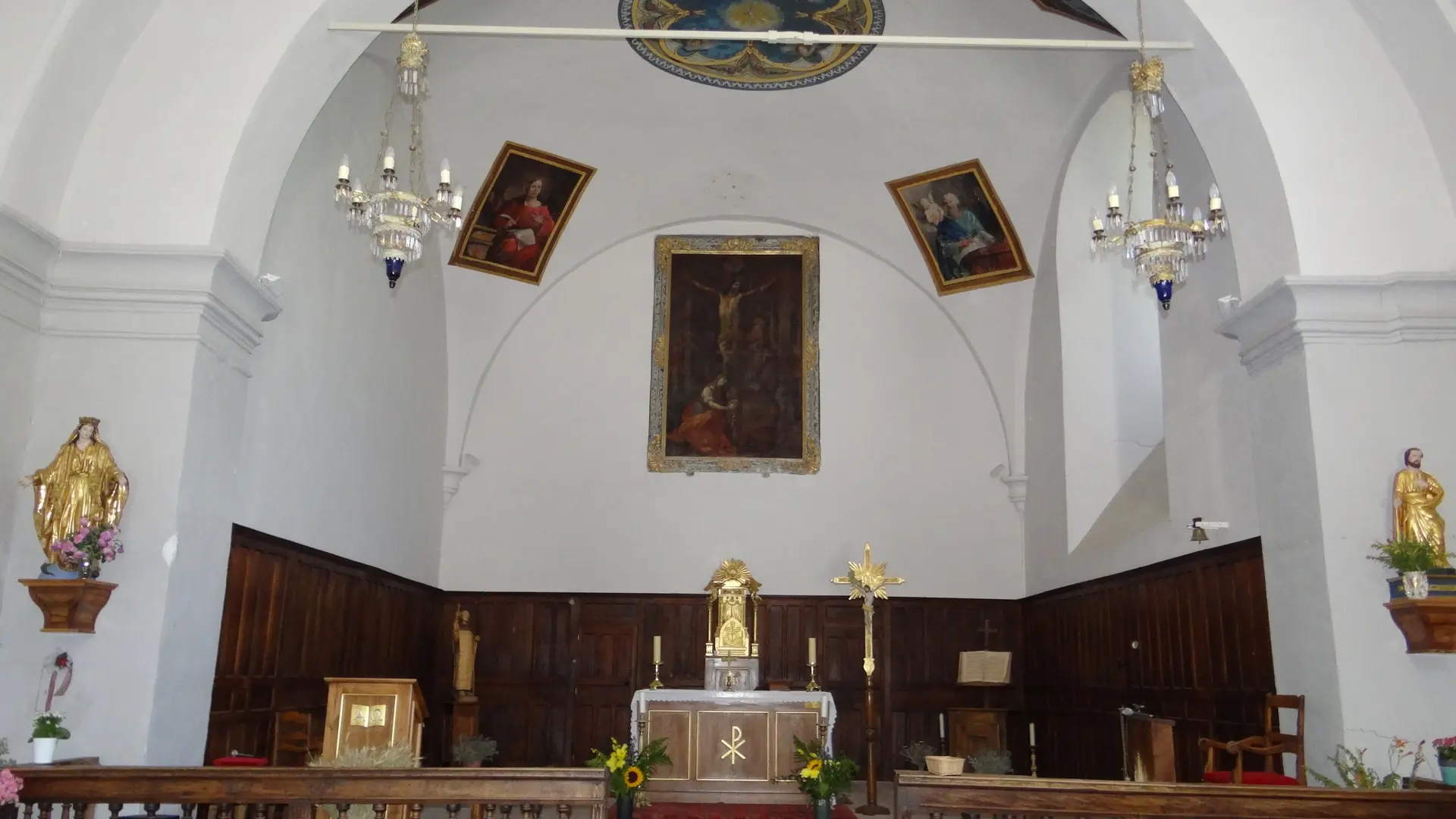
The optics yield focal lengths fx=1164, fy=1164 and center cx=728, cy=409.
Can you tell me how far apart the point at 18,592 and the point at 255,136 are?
2.82 metres

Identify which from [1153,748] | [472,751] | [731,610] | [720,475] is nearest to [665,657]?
[731,610]

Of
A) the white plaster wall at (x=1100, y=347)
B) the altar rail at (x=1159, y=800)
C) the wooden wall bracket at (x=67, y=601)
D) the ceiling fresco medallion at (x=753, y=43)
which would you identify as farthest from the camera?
the white plaster wall at (x=1100, y=347)

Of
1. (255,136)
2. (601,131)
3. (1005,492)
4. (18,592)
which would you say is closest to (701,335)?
(601,131)

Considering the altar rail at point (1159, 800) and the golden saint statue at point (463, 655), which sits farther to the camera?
the golden saint statue at point (463, 655)

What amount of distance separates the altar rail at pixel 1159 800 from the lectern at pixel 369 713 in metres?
3.32

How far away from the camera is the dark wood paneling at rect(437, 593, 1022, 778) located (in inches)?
488

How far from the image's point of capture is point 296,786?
4492mm

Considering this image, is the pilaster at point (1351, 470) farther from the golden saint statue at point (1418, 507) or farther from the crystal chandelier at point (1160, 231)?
the crystal chandelier at point (1160, 231)

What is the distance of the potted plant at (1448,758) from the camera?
18.1ft

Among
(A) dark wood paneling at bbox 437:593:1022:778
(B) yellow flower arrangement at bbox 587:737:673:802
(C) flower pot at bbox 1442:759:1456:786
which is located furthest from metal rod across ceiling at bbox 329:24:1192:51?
(A) dark wood paneling at bbox 437:593:1022:778

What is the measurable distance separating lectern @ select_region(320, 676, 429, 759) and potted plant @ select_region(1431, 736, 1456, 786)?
530cm

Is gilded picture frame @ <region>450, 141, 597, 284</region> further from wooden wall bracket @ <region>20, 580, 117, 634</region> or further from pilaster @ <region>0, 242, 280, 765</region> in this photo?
wooden wall bracket @ <region>20, 580, 117, 634</region>

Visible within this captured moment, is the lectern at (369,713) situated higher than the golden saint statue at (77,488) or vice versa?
the golden saint statue at (77,488)

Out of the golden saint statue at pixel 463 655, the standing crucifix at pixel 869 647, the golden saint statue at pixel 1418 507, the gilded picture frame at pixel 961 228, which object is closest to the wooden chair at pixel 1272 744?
the golden saint statue at pixel 1418 507
